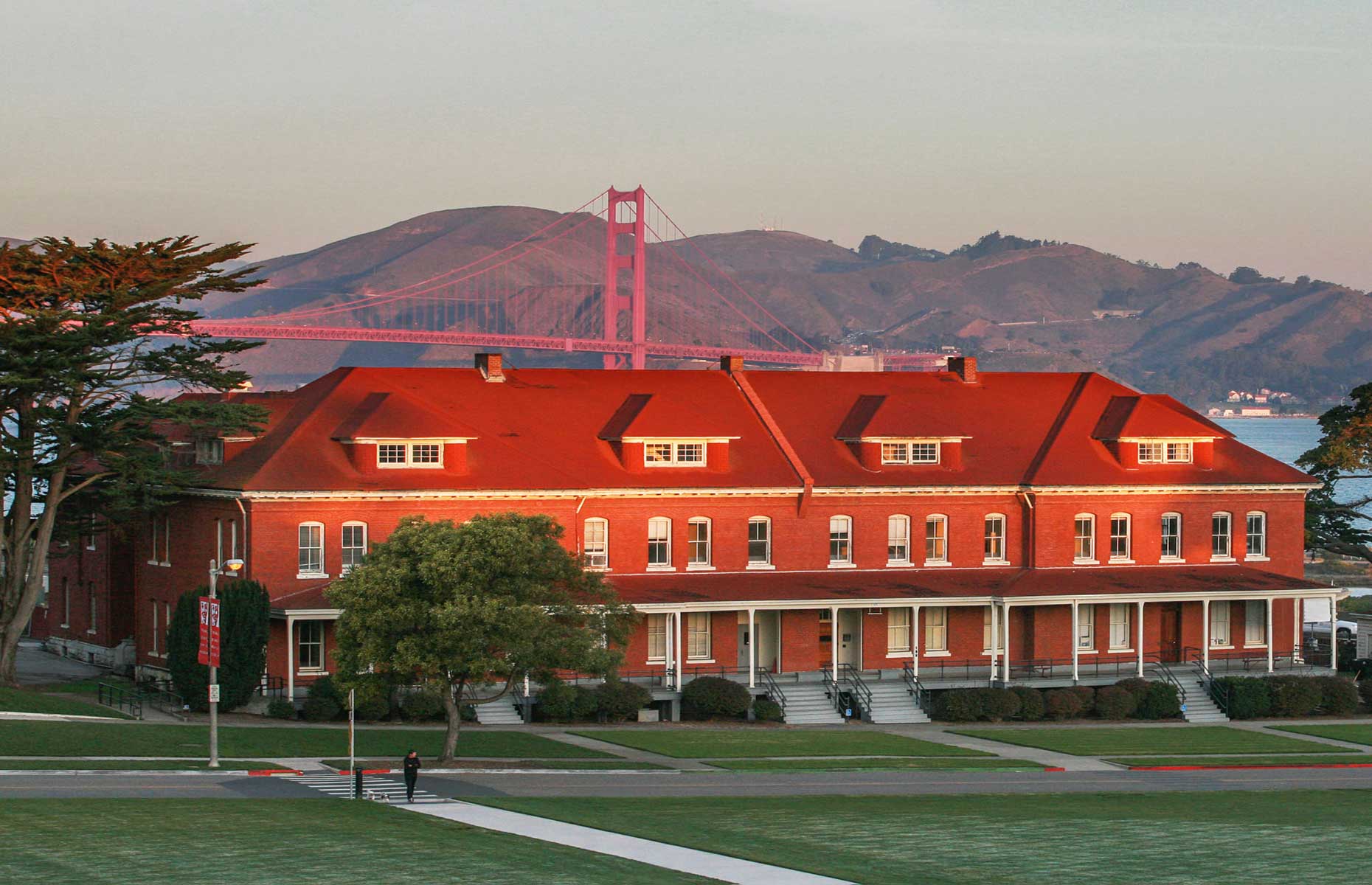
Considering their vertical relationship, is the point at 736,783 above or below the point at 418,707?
below

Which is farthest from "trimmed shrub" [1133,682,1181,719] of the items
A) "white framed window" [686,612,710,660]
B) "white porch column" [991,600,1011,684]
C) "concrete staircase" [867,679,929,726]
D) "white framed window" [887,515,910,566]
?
"white framed window" [686,612,710,660]

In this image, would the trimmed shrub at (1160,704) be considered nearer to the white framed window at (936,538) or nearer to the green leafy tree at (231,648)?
the white framed window at (936,538)

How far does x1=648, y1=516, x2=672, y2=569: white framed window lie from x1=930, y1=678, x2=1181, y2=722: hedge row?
31.9ft

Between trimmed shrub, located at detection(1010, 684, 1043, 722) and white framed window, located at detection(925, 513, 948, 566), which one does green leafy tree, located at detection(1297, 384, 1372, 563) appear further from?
trimmed shrub, located at detection(1010, 684, 1043, 722)

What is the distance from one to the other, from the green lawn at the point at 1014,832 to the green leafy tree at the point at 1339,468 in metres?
32.5

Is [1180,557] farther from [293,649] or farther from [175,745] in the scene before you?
[175,745]

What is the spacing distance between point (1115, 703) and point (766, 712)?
1123cm

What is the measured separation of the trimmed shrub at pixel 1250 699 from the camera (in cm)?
6328

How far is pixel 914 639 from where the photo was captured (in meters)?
63.9

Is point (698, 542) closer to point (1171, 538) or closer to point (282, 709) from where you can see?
Result: point (282, 709)

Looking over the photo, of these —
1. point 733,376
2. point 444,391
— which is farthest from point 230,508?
point 733,376

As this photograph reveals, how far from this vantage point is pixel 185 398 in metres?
62.8

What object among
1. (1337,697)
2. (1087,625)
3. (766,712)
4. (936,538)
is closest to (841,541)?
(936,538)

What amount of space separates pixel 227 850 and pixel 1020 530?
41898 mm
